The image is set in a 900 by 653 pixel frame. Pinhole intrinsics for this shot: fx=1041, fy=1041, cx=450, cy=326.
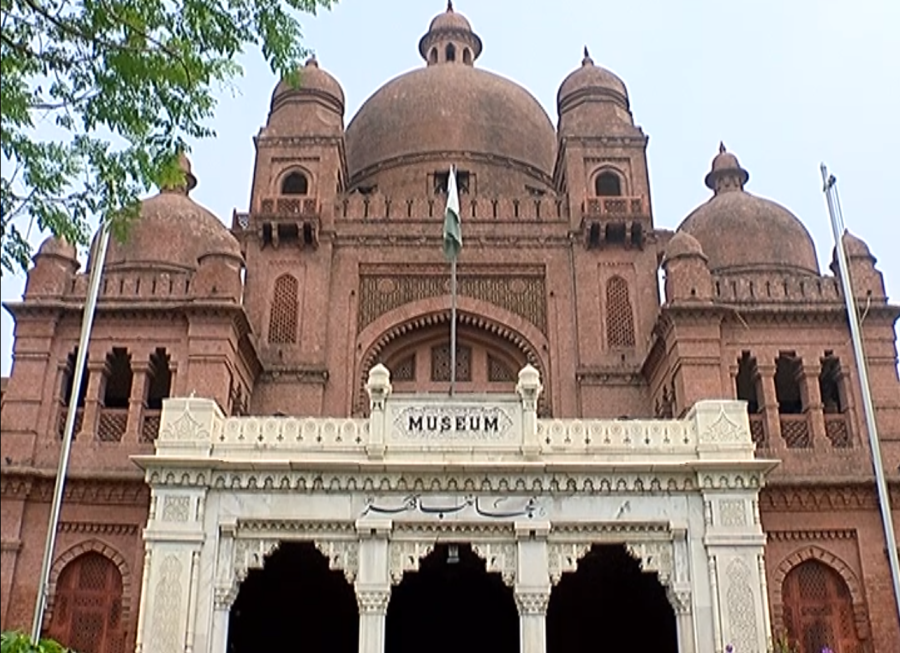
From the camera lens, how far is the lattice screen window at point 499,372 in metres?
20.0

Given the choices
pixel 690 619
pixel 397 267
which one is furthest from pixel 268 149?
pixel 690 619

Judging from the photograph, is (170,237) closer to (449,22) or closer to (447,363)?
(447,363)

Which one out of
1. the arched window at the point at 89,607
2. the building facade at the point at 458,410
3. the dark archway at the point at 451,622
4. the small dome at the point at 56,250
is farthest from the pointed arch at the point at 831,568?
the small dome at the point at 56,250

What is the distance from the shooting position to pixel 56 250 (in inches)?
722

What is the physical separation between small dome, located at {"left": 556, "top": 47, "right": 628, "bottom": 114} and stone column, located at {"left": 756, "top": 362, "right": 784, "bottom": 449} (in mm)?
7776

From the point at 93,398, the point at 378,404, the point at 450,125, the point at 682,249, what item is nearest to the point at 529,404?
the point at 378,404

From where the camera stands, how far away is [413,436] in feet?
45.4

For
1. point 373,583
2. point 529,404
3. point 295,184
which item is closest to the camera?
point 373,583

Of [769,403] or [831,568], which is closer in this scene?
[831,568]

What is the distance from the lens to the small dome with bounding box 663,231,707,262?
60.3 ft

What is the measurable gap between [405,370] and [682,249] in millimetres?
5716

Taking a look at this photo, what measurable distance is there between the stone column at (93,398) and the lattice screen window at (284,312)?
3130mm

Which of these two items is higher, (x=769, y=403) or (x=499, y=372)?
(x=499, y=372)

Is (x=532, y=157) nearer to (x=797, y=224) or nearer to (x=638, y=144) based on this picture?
(x=638, y=144)
